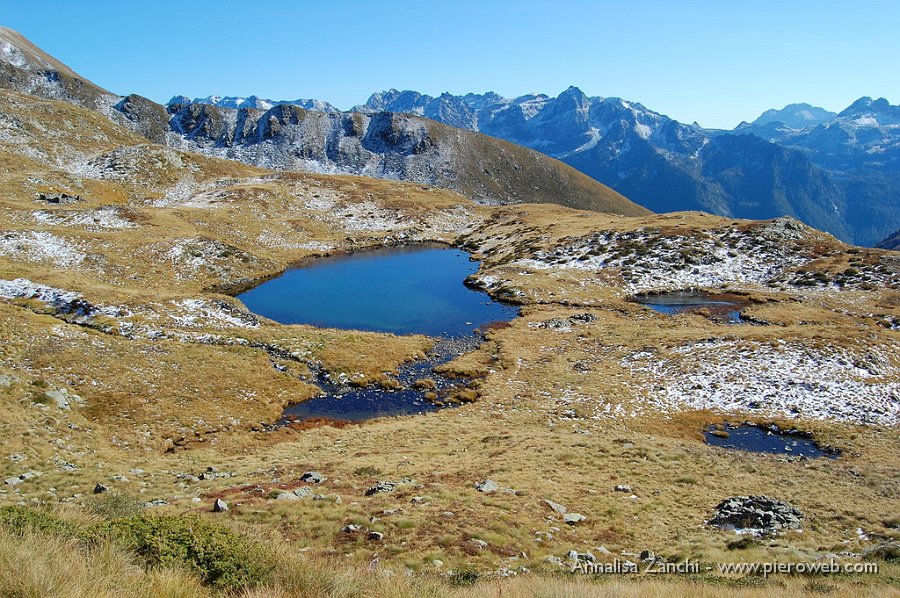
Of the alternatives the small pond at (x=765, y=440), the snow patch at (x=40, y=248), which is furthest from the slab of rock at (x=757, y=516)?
the snow patch at (x=40, y=248)

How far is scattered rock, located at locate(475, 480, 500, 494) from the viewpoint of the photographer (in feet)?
64.1

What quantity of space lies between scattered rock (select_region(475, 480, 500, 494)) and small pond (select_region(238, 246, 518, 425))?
1519 centimetres

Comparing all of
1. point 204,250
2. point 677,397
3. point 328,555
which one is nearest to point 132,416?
point 328,555

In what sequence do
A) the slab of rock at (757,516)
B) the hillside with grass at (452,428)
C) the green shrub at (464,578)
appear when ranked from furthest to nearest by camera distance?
the slab of rock at (757,516), the green shrub at (464,578), the hillside with grass at (452,428)

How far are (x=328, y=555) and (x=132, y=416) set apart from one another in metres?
21.4

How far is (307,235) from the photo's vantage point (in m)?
98.1

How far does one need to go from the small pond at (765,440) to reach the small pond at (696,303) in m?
24.9

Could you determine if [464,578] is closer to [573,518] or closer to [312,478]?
[573,518]

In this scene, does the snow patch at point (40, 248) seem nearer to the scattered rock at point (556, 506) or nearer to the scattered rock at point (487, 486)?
the scattered rock at point (487, 486)

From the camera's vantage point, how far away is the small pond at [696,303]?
184 feet

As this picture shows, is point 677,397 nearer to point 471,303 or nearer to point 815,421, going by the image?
point 815,421

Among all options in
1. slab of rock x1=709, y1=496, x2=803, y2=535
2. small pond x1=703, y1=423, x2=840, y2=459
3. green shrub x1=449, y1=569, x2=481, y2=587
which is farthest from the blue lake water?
green shrub x1=449, y1=569, x2=481, y2=587

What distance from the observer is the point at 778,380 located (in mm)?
36031

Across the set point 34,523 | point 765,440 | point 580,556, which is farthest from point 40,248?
point 765,440
